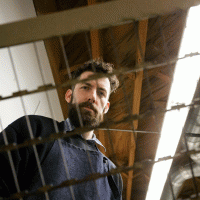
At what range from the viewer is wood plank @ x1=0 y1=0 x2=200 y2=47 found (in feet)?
2.02

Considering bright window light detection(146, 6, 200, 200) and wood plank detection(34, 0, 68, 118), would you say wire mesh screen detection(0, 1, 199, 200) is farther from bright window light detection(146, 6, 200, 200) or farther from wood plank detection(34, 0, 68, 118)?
bright window light detection(146, 6, 200, 200)

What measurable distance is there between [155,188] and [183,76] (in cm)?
105

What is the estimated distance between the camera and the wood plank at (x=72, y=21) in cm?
61

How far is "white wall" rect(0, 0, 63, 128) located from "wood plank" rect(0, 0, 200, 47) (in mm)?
844

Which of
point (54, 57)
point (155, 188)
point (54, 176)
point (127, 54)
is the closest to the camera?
point (54, 176)

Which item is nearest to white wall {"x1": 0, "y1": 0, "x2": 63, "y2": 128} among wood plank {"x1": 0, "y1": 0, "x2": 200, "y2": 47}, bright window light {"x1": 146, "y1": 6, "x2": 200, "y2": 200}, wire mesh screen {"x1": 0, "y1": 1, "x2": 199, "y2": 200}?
wire mesh screen {"x1": 0, "y1": 1, "x2": 199, "y2": 200}

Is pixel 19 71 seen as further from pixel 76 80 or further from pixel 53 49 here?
pixel 76 80

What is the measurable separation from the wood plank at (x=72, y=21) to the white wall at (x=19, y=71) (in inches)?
33.2

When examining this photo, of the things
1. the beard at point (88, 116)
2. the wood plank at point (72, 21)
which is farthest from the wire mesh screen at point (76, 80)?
the beard at point (88, 116)

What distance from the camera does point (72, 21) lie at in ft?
2.05

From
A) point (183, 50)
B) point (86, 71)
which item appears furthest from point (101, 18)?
point (86, 71)

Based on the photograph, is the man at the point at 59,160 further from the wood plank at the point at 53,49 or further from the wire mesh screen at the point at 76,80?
the wood plank at the point at 53,49

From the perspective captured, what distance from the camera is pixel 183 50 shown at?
132 cm

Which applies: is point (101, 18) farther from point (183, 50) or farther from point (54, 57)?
point (54, 57)
